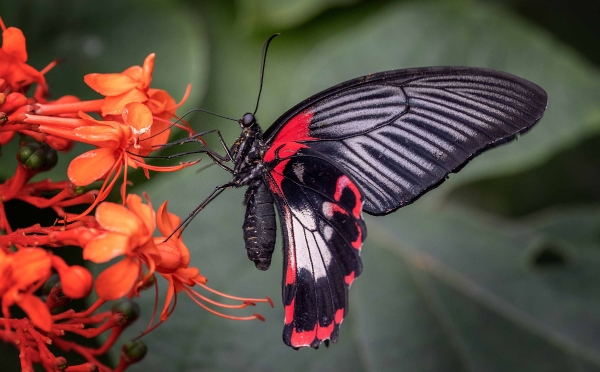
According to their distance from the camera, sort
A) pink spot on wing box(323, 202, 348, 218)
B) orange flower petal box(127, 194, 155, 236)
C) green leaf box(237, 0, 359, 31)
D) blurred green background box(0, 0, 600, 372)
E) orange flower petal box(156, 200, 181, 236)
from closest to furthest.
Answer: orange flower petal box(127, 194, 155, 236) → orange flower petal box(156, 200, 181, 236) → pink spot on wing box(323, 202, 348, 218) → blurred green background box(0, 0, 600, 372) → green leaf box(237, 0, 359, 31)

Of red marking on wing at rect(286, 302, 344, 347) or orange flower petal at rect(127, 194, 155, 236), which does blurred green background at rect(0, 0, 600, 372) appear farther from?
orange flower petal at rect(127, 194, 155, 236)

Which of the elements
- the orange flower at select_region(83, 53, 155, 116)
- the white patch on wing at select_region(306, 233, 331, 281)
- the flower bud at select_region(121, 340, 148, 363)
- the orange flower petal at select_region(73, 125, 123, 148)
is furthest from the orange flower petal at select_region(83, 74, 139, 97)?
the white patch on wing at select_region(306, 233, 331, 281)

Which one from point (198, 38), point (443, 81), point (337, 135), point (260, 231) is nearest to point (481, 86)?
point (443, 81)

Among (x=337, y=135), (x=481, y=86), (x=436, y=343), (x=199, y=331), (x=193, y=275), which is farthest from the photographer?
(x=436, y=343)

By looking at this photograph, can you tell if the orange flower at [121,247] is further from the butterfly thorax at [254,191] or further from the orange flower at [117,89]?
the butterfly thorax at [254,191]

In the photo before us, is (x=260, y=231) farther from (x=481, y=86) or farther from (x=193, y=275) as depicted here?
(x=481, y=86)

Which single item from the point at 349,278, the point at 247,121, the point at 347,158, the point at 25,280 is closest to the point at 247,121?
the point at 247,121

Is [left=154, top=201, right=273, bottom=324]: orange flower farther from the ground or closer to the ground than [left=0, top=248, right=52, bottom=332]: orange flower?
closer to the ground
